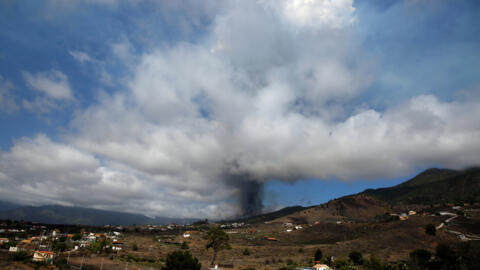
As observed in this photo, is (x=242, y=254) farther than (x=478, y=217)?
No

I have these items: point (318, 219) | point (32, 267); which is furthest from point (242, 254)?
point (318, 219)

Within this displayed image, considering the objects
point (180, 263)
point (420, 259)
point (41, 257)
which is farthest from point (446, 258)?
point (41, 257)

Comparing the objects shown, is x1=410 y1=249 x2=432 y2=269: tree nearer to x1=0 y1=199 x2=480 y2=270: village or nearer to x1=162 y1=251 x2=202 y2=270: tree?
x1=0 y1=199 x2=480 y2=270: village

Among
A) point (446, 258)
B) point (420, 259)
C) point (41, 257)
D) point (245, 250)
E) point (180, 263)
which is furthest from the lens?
point (245, 250)

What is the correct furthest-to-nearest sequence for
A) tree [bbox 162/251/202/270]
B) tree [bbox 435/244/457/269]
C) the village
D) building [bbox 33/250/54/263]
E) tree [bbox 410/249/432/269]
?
the village < building [bbox 33/250/54/263] < tree [bbox 410/249/432/269] < tree [bbox 435/244/457/269] < tree [bbox 162/251/202/270]

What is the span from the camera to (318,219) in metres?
197

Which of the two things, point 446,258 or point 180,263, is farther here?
point 446,258

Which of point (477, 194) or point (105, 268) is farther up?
point (477, 194)

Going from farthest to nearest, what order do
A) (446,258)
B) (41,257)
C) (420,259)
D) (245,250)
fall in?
(245,250), (41,257), (420,259), (446,258)

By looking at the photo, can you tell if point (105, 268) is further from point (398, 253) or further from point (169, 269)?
point (398, 253)

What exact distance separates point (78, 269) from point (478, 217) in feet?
457

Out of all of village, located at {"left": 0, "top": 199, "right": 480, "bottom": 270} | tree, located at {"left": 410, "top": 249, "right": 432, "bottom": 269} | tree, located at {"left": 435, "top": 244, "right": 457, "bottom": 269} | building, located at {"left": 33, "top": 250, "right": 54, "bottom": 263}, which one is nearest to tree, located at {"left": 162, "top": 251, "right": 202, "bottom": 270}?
village, located at {"left": 0, "top": 199, "right": 480, "bottom": 270}

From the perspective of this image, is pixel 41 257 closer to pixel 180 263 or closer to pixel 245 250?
pixel 180 263

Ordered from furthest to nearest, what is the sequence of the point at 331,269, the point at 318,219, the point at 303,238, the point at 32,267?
the point at 318,219, the point at 303,238, the point at 331,269, the point at 32,267
